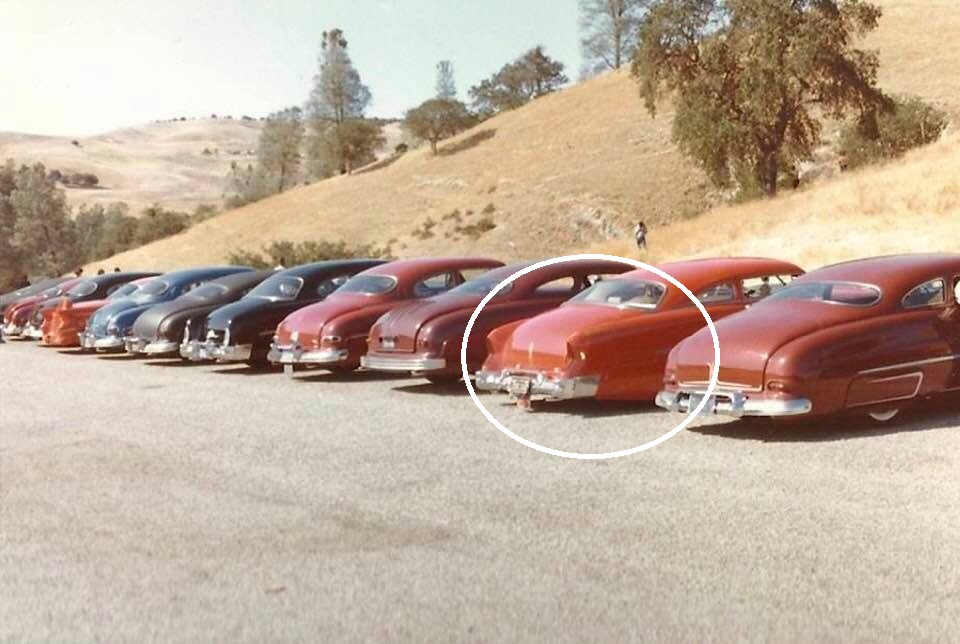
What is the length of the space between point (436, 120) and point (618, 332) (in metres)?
93.2

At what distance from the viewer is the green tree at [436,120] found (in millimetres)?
101812

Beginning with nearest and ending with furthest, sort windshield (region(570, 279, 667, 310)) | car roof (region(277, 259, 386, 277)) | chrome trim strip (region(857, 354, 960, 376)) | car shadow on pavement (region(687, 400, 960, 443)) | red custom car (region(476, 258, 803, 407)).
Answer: chrome trim strip (region(857, 354, 960, 376)) < car shadow on pavement (region(687, 400, 960, 443)) < red custom car (region(476, 258, 803, 407)) < windshield (region(570, 279, 667, 310)) < car roof (region(277, 259, 386, 277))

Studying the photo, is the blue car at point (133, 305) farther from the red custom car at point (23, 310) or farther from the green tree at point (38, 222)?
the green tree at point (38, 222)

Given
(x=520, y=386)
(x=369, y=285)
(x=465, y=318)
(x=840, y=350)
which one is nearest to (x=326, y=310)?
(x=369, y=285)

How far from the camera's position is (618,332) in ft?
36.8

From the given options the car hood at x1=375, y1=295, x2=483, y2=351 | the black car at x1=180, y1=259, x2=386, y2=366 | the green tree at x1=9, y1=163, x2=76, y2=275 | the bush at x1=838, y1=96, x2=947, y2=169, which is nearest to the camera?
the car hood at x1=375, y1=295, x2=483, y2=351

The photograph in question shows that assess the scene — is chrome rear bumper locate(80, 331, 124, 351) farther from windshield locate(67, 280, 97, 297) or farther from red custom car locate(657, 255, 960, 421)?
red custom car locate(657, 255, 960, 421)

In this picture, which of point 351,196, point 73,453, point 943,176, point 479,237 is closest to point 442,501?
point 73,453

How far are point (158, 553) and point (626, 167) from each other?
220 feet

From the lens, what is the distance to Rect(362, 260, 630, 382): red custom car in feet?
44.4

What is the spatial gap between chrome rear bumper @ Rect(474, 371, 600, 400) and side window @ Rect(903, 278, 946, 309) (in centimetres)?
269

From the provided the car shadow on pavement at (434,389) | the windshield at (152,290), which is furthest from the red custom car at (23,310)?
the car shadow on pavement at (434,389)

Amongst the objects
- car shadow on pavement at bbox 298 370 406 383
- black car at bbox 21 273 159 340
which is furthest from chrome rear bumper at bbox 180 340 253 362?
black car at bbox 21 273 159 340

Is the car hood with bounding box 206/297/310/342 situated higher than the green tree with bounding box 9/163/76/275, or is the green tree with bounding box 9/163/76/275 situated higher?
the green tree with bounding box 9/163/76/275
